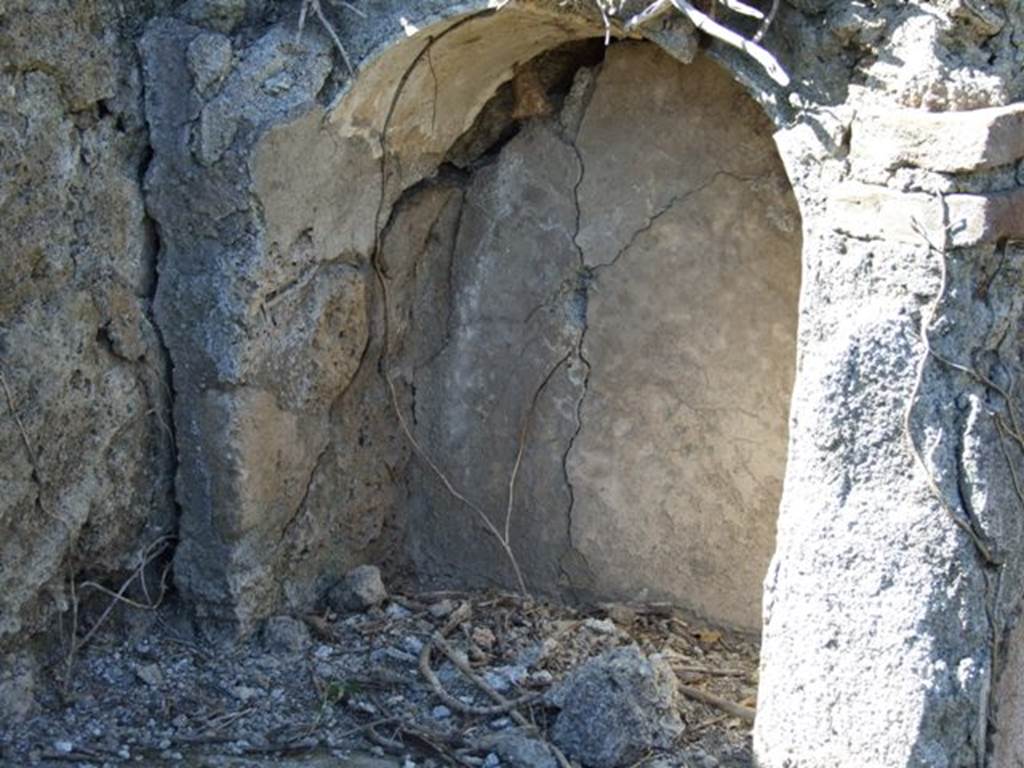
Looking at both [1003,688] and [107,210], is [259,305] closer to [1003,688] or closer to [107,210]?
[107,210]

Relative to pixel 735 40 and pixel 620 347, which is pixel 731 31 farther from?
pixel 620 347

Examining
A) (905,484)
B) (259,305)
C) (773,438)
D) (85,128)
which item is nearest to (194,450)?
(259,305)

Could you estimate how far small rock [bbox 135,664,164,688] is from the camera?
4258 millimetres

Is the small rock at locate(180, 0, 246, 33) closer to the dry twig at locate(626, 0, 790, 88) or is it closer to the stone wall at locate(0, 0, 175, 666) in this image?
the stone wall at locate(0, 0, 175, 666)

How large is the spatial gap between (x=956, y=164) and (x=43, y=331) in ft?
5.97

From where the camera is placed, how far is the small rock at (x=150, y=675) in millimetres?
4258

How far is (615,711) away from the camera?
4.02 meters

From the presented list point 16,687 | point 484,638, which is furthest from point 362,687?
point 16,687

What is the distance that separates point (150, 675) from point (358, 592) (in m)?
0.55

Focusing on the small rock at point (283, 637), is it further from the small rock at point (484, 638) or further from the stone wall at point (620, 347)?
the stone wall at point (620, 347)

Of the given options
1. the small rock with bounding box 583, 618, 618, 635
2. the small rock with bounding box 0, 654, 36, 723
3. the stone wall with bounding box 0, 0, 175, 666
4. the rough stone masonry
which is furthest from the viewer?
the small rock with bounding box 583, 618, 618, 635

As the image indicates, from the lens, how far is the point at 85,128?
4059 millimetres

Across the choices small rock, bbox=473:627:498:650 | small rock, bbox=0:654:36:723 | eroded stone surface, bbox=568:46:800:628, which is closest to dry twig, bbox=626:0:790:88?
eroded stone surface, bbox=568:46:800:628

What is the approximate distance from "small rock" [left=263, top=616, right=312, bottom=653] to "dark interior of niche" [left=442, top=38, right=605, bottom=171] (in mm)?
1121
